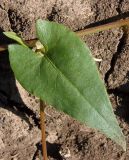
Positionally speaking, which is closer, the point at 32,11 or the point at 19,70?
the point at 19,70

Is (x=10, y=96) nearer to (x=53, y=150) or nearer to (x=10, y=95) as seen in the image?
(x=10, y=95)

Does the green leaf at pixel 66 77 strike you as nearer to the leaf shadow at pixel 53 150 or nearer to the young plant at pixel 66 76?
the young plant at pixel 66 76

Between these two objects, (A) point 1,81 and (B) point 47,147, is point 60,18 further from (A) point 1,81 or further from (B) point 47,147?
(B) point 47,147

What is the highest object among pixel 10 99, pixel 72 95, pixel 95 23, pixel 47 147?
pixel 95 23

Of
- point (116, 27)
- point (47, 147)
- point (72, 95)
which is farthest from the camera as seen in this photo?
point (47, 147)

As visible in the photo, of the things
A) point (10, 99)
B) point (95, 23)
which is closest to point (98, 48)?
point (95, 23)

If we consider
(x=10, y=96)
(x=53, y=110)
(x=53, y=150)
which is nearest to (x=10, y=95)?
(x=10, y=96)

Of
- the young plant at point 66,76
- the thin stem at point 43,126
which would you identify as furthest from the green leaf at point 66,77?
the thin stem at point 43,126

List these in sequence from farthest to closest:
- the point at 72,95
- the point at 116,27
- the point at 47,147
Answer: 1. the point at 47,147
2. the point at 116,27
3. the point at 72,95
